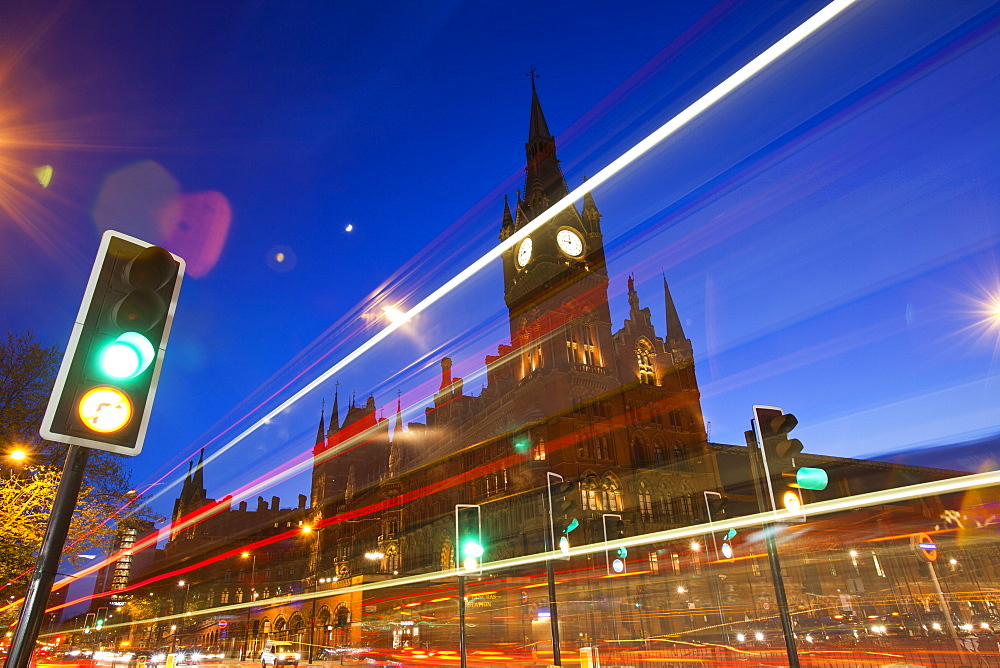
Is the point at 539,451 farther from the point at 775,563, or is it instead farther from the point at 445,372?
the point at 775,563

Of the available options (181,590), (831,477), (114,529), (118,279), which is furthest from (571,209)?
(181,590)

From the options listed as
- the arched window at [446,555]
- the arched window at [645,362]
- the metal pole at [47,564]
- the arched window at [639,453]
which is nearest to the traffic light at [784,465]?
the metal pole at [47,564]

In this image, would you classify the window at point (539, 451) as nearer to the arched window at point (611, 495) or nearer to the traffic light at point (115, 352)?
the arched window at point (611, 495)

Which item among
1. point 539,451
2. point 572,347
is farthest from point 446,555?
point 572,347

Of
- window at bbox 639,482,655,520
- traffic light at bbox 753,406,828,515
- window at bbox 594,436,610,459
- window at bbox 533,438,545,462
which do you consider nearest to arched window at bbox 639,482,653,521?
window at bbox 639,482,655,520

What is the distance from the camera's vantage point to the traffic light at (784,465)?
595 cm

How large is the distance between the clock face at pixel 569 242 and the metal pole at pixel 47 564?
189 ft

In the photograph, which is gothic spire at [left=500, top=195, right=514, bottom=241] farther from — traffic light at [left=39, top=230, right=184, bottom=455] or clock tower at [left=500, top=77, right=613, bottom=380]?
traffic light at [left=39, top=230, right=184, bottom=455]

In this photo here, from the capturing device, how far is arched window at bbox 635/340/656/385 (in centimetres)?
6115

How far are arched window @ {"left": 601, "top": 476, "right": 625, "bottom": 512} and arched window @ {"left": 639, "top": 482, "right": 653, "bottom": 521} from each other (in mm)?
2384

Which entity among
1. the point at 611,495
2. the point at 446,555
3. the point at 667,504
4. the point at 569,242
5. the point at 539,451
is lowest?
Result: the point at 446,555

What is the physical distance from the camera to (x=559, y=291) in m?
57.2

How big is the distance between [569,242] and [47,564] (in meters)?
59.0

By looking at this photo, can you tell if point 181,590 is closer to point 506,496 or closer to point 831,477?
point 506,496
